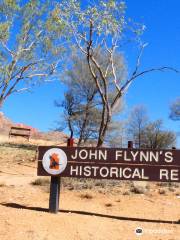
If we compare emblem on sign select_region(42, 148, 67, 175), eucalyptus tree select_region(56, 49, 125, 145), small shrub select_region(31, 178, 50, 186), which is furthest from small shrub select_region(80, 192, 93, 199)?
eucalyptus tree select_region(56, 49, 125, 145)

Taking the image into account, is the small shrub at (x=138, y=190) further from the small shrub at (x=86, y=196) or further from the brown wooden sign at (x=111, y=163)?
the brown wooden sign at (x=111, y=163)

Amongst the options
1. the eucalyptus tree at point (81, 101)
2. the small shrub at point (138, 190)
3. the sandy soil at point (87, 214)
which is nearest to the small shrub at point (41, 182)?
the sandy soil at point (87, 214)

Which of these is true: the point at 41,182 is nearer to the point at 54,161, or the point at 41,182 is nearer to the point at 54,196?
the point at 54,161

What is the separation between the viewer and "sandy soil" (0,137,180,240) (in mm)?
9609

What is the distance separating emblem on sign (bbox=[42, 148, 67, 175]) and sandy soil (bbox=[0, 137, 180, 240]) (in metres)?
1.06

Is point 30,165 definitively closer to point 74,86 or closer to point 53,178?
point 53,178

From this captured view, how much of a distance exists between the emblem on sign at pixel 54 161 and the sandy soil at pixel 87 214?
1.06 meters

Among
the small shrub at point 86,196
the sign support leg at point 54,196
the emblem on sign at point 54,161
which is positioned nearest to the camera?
the sign support leg at point 54,196

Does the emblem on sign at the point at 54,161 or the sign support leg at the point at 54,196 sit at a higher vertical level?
the emblem on sign at the point at 54,161

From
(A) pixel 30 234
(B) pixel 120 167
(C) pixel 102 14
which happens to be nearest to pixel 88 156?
(B) pixel 120 167

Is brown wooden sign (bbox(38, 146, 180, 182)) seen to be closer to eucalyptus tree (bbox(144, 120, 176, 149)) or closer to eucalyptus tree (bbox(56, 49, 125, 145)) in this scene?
eucalyptus tree (bbox(56, 49, 125, 145))

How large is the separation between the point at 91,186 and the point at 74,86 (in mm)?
23154

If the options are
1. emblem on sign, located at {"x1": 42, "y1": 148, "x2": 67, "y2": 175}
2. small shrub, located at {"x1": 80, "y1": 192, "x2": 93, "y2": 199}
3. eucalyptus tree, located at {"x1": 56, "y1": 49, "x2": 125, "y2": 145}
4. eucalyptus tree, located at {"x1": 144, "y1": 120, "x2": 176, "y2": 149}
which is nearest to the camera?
emblem on sign, located at {"x1": 42, "y1": 148, "x2": 67, "y2": 175}

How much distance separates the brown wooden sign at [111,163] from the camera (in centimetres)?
1171
